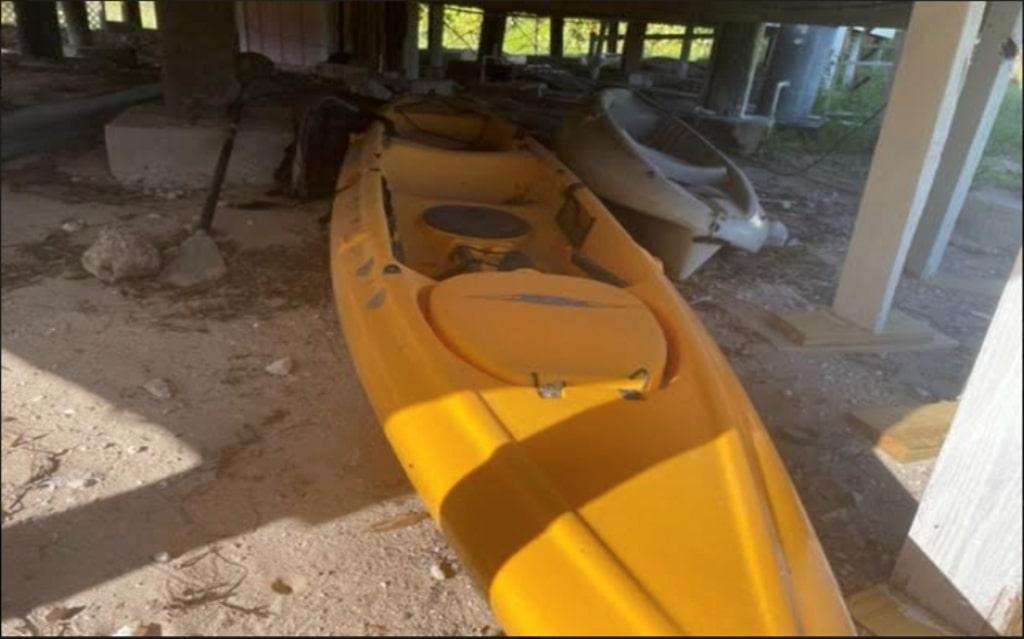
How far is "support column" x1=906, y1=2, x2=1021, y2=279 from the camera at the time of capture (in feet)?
12.3

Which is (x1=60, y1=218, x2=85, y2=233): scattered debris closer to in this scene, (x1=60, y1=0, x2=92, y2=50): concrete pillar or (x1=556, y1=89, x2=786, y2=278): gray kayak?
(x1=556, y1=89, x2=786, y2=278): gray kayak

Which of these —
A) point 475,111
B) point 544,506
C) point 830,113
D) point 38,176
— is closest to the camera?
point 38,176

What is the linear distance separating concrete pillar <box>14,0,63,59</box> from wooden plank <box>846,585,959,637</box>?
475 inches

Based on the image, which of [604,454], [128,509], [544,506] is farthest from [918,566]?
[128,509]

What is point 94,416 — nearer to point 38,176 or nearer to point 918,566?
point 38,176

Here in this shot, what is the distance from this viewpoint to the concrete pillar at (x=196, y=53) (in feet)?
17.5

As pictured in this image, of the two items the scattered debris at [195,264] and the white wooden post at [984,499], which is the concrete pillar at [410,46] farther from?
the white wooden post at [984,499]

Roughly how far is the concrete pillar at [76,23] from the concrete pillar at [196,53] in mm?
8382

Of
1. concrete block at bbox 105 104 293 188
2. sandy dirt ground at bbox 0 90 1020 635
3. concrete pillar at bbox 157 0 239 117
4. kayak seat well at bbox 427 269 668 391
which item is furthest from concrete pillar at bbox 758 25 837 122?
kayak seat well at bbox 427 269 668 391

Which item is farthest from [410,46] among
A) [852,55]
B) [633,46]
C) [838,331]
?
[838,331]

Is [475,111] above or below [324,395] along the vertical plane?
above

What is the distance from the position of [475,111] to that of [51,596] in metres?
4.49

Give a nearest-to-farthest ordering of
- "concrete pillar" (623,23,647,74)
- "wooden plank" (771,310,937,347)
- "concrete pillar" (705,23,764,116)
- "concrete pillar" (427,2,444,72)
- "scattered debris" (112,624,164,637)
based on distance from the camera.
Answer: "scattered debris" (112,624,164,637)
"wooden plank" (771,310,937,347)
"concrete pillar" (705,23,764,116)
"concrete pillar" (427,2,444,72)
"concrete pillar" (623,23,647,74)

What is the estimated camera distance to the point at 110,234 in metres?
1.52
